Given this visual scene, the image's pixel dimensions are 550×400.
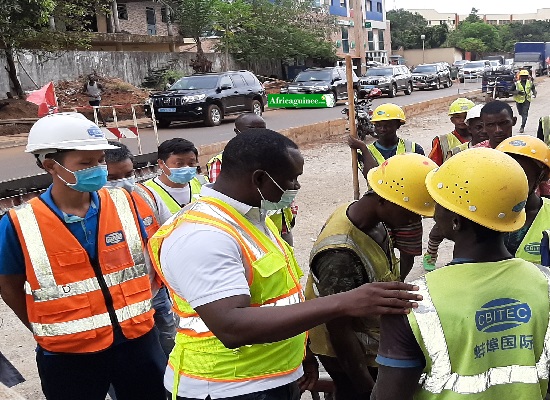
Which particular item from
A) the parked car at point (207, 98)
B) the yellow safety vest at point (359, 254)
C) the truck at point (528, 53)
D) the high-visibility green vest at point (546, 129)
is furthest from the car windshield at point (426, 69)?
the yellow safety vest at point (359, 254)

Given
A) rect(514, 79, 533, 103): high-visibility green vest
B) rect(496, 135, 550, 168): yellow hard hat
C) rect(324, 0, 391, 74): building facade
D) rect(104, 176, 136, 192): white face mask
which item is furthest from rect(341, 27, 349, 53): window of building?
rect(496, 135, 550, 168): yellow hard hat

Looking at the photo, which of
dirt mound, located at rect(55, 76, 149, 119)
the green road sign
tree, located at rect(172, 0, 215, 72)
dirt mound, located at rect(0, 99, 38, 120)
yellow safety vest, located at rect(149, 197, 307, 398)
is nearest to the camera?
yellow safety vest, located at rect(149, 197, 307, 398)

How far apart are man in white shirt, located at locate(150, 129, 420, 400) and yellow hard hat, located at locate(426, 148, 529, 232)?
38 cm

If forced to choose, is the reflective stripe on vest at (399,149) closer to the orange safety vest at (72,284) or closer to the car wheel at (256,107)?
the orange safety vest at (72,284)

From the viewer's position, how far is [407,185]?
7.73 ft

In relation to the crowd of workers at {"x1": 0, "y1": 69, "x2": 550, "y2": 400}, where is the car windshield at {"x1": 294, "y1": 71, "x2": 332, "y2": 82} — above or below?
above

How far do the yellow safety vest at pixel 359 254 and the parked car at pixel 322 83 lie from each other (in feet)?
72.9

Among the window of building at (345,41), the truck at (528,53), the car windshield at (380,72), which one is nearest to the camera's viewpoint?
the car windshield at (380,72)

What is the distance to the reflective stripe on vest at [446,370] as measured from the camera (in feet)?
5.07

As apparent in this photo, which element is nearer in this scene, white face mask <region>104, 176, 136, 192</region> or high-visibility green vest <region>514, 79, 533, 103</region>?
white face mask <region>104, 176, 136, 192</region>

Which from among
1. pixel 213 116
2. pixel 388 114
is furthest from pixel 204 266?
pixel 213 116

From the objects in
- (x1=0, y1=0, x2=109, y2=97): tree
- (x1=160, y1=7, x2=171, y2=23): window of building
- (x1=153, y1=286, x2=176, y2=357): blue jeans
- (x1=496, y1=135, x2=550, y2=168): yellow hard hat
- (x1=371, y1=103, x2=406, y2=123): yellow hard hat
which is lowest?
(x1=153, y1=286, x2=176, y2=357): blue jeans

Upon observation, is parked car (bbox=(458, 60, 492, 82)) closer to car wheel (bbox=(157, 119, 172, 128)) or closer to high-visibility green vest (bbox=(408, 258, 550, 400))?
car wheel (bbox=(157, 119, 172, 128))

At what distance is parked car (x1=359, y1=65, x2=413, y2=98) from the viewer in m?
28.7
